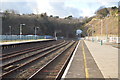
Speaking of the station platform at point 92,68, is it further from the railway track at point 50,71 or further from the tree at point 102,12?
the tree at point 102,12

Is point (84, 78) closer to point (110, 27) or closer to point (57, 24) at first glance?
point (110, 27)

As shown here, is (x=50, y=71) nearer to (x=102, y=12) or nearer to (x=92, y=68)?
(x=92, y=68)

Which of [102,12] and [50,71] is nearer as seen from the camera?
[50,71]

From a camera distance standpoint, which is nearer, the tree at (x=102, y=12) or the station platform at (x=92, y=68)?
the station platform at (x=92, y=68)

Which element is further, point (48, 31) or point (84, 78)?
point (48, 31)

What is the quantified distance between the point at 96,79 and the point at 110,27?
259 ft

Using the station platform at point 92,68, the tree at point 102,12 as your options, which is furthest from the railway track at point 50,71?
the tree at point 102,12

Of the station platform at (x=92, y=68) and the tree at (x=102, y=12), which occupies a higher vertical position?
the tree at (x=102, y=12)

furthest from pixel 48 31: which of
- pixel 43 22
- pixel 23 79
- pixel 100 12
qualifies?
pixel 23 79

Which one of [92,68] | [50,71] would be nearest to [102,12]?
[92,68]

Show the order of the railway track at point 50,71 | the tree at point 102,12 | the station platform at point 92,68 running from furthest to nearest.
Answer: the tree at point 102,12 < the railway track at point 50,71 < the station platform at point 92,68

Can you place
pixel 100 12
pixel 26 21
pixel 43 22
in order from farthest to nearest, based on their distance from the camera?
pixel 100 12 → pixel 43 22 → pixel 26 21

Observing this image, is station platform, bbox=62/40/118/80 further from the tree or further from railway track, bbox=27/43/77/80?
the tree

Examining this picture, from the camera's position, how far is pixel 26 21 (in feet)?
406
